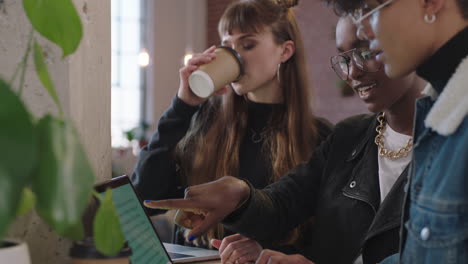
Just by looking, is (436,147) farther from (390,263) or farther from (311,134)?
(311,134)

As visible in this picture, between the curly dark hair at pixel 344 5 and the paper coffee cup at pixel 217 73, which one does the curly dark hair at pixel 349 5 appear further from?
the paper coffee cup at pixel 217 73

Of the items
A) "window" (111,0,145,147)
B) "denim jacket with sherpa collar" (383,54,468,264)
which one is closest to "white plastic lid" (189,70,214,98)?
"denim jacket with sherpa collar" (383,54,468,264)

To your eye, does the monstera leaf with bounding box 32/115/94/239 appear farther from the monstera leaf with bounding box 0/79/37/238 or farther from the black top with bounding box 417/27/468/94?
the black top with bounding box 417/27/468/94

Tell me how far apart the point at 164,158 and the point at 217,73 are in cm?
40

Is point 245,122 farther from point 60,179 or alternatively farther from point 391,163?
point 60,179

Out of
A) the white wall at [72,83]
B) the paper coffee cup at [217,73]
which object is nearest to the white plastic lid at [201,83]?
the paper coffee cup at [217,73]

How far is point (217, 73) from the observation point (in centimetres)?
161

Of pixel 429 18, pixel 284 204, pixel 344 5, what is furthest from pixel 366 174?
pixel 429 18

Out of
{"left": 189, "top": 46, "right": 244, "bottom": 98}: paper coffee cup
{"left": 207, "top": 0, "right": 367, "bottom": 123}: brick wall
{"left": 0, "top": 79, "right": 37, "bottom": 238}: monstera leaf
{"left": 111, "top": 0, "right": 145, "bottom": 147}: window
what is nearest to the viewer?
{"left": 0, "top": 79, "right": 37, "bottom": 238}: monstera leaf

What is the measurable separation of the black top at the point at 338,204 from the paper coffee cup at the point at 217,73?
1.12ft

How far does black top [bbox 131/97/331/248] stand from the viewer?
183 cm

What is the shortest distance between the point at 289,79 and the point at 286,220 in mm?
647

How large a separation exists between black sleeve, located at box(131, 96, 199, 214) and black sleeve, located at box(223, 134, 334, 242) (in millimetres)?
469

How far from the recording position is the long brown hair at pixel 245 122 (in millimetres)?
1818
